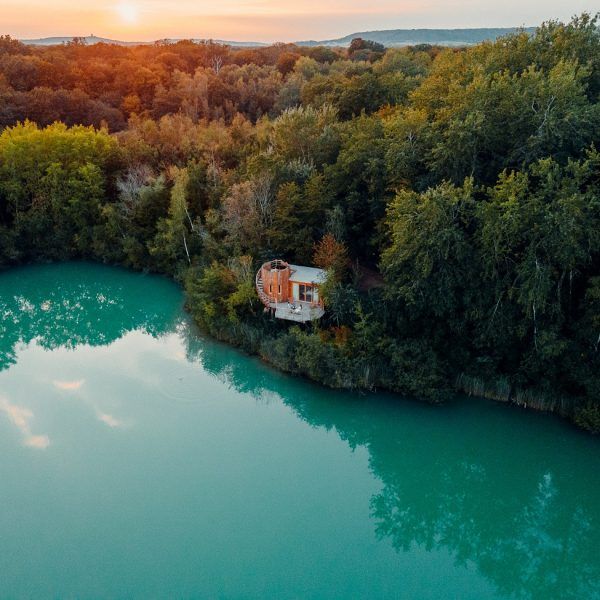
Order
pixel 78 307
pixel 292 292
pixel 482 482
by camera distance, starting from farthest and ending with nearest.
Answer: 1. pixel 78 307
2. pixel 292 292
3. pixel 482 482

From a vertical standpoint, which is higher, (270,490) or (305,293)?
(305,293)

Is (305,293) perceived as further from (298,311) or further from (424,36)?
(424,36)

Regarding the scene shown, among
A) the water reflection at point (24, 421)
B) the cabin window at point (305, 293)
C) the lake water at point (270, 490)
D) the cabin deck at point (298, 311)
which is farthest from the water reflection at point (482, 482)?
the water reflection at point (24, 421)

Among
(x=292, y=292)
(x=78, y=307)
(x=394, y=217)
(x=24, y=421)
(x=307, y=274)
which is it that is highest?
(x=394, y=217)

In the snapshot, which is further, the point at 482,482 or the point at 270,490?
the point at 482,482

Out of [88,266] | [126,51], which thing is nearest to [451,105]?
[88,266]

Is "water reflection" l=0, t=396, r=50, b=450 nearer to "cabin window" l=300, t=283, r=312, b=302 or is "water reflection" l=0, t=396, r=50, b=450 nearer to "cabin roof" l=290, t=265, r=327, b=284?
"cabin window" l=300, t=283, r=312, b=302

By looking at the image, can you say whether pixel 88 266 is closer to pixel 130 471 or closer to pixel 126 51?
pixel 130 471

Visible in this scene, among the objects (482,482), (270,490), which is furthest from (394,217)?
(270,490)
